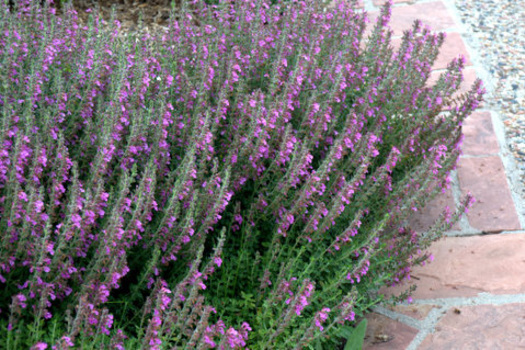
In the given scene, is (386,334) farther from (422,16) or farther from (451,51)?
(422,16)

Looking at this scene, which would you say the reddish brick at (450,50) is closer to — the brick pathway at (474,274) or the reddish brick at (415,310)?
the brick pathway at (474,274)

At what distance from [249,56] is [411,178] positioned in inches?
38.9

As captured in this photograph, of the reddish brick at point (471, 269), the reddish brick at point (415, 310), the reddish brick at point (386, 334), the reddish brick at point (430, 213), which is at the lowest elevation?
the reddish brick at point (386, 334)

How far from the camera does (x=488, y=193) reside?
3947 mm

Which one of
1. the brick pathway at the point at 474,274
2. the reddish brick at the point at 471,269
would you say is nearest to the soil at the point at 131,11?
the brick pathway at the point at 474,274

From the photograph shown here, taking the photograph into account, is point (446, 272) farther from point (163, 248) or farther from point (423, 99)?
point (163, 248)

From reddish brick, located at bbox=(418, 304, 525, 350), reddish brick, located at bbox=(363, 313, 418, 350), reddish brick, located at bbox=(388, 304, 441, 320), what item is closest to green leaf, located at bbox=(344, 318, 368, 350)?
reddish brick, located at bbox=(363, 313, 418, 350)

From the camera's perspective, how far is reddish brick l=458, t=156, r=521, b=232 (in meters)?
3.72

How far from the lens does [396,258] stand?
295 centimetres

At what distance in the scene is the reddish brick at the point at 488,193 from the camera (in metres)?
3.72

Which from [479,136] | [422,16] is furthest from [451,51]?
[479,136]

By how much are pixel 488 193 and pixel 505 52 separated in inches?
78.0

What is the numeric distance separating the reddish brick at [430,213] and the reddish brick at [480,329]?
639 mm

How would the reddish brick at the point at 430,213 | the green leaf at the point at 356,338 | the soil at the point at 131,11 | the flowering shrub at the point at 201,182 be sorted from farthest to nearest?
the soil at the point at 131,11
the reddish brick at the point at 430,213
the green leaf at the point at 356,338
the flowering shrub at the point at 201,182
